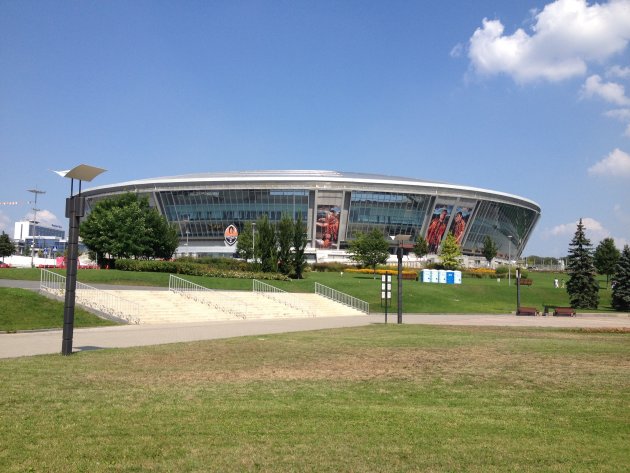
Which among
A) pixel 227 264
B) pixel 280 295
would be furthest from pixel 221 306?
pixel 227 264

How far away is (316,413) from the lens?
743 cm

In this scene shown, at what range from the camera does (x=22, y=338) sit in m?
18.2

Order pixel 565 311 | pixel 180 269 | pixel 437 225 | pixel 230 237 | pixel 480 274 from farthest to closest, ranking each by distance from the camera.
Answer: pixel 437 225
pixel 480 274
pixel 230 237
pixel 180 269
pixel 565 311

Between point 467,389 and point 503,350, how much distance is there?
561cm

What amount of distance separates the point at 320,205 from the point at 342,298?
46648mm

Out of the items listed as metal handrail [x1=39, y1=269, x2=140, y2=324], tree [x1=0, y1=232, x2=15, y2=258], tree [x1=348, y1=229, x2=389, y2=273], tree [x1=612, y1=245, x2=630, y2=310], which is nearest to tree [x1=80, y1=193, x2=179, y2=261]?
tree [x1=348, y1=229, x2=389, y2=273]

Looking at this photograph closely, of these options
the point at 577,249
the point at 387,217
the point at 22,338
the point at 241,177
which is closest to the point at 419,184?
the point at 387,217

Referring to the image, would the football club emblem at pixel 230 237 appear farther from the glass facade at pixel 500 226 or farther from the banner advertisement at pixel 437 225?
the glass facade at pixel 500 226

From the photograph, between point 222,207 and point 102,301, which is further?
point 222,207

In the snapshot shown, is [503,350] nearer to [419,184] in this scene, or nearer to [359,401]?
[359,401]

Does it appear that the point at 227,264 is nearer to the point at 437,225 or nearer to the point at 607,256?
the point at 437,225

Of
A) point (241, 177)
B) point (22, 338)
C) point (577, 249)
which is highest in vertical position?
point (241, 177)

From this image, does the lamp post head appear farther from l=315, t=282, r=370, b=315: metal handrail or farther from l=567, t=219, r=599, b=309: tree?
l=567, t=219, r=599, b=309: tree

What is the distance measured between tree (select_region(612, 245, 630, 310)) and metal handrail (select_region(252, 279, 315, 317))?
2852 cm
